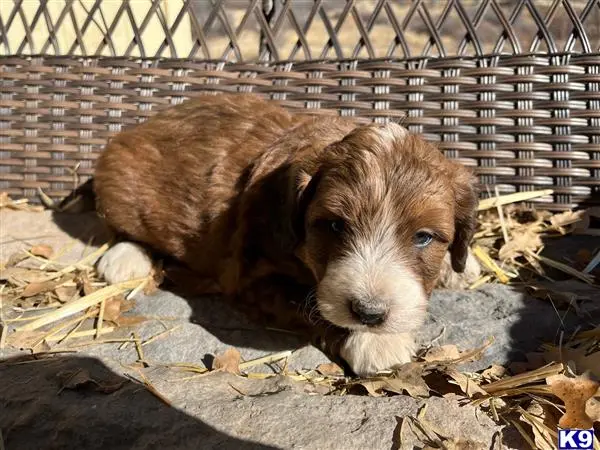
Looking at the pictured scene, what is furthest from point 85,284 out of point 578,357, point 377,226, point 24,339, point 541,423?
point 578,357

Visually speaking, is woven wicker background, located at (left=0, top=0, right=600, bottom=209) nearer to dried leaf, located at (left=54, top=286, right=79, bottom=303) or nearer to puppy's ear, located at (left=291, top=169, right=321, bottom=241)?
dried leaf, located at (left=54, top=286, right=79, bottom=303)

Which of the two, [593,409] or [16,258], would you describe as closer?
[593,409]

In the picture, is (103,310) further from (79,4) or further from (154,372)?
(79,4)

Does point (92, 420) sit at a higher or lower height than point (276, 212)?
lower

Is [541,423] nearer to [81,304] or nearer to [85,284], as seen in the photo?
[81,304]

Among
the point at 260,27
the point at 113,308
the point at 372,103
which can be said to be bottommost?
the point at 113,308

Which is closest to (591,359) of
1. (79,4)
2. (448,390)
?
(448,390)

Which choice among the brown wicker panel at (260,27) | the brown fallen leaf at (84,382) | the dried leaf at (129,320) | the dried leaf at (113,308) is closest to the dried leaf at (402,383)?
the brown fallen leaf at (84,382)

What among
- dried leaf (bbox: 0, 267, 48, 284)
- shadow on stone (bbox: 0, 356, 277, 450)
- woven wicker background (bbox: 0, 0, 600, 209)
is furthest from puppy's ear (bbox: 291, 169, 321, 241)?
dried leaf (bbox: 0, 267, 48, 284)
